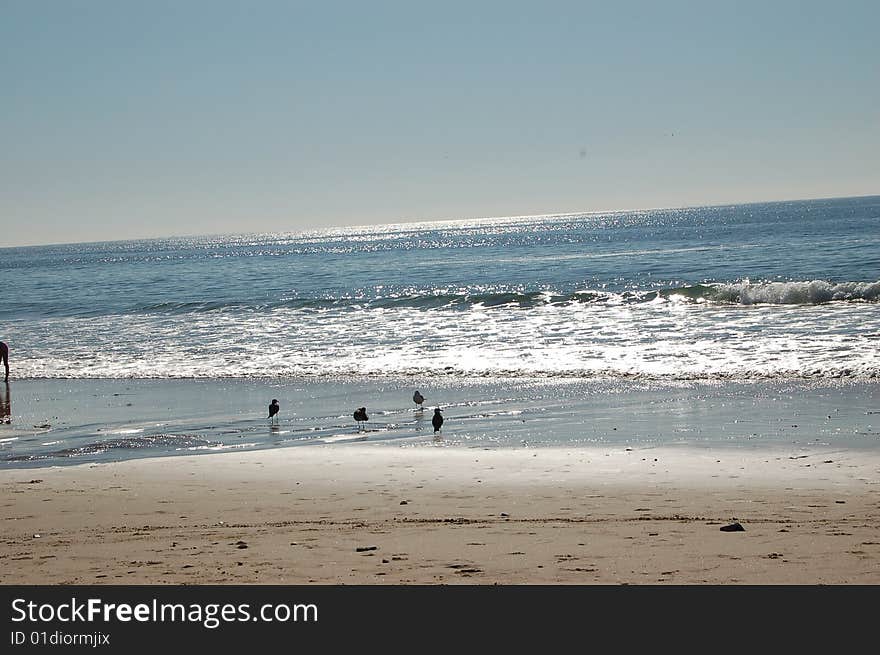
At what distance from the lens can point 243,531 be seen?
297 inches

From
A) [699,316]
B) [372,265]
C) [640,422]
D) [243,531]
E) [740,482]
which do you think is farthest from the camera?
[372,265]

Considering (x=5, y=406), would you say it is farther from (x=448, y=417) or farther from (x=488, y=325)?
(x=488, y=325)

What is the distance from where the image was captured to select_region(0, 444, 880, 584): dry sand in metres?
6.12

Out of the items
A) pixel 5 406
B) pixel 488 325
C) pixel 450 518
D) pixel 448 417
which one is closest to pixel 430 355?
pixel 488 325

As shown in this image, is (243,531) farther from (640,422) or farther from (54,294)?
(54,294)

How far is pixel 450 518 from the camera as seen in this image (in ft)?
25.6

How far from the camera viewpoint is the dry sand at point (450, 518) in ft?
20.1

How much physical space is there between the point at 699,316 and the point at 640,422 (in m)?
14.6

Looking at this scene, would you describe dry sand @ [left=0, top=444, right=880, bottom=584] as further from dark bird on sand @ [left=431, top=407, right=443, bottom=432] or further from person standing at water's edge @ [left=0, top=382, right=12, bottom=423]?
person standing at water's edge @ [left=0, top=382, right=12, bottom=423]

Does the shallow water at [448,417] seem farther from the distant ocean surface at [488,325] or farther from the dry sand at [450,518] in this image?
the distant ocean surface at [488,325]

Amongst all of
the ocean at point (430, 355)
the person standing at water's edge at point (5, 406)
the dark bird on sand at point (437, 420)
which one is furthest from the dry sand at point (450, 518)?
the person standing at water's edge at point (5, 406)

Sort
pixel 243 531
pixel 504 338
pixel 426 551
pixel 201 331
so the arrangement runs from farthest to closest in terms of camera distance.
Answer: pixel 201 331, pixel 504 338, pixel 243 531, pixel 426 551

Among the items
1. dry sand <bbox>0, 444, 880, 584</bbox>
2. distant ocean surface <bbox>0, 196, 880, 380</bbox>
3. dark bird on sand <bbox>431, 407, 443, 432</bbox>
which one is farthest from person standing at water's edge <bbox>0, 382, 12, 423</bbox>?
dark bird on sand <bbox>431, 407, 443, 432</bbox>
